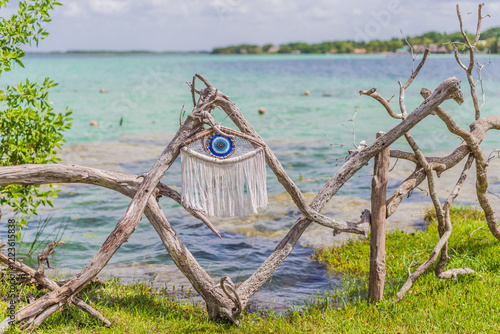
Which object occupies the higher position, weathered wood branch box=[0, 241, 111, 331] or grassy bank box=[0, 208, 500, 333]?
weathered wood branch box=[0, 241, 111, 331]

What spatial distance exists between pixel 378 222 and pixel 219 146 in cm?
206

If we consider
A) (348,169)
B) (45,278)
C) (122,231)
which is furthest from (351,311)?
(45,278)

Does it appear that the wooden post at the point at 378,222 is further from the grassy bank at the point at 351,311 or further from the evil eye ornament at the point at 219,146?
the evil eye ornament at the point at 219,146

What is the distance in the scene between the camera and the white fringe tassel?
504 centimetres

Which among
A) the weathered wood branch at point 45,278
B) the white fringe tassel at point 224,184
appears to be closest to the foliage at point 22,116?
the weathered wood branch at point 45,278

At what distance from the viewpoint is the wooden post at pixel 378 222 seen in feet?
18.7

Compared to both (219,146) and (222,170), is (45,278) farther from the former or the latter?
(219,146)

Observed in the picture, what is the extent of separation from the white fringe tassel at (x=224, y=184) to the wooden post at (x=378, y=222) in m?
1.39

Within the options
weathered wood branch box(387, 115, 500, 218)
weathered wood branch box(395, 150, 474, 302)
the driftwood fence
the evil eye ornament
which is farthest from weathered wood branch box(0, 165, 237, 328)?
weathered wood branch box(387, 115, 500, 218)

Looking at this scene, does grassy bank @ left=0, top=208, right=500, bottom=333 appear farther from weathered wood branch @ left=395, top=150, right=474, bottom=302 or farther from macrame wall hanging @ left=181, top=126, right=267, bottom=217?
macrame wall hanging @ left=181, top=126, right=267, bottom=217

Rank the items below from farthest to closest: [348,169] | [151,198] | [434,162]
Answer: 1. [434,162]
2. [348,169]
3. [151,198]

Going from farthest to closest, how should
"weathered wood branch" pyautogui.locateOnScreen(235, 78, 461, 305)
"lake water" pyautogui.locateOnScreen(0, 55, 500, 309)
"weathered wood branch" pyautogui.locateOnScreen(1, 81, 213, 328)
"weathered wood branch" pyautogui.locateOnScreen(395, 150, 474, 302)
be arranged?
"lake water" pyautogui.locateOnScreen(0, 55, 500, 309) < "weathered wood branch" pyautogui.locateOnScreen(395, 150, 474, 302) < "weathered wood branch" pyautogui.locateOnScreen(235, 78, 461, 305) < "weathered wood branch" pyautogui.locateOnScreen(1, 81, 213, 328)

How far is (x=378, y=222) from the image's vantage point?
576 cm

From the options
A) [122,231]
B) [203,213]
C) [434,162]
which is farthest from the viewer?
[434,162]
